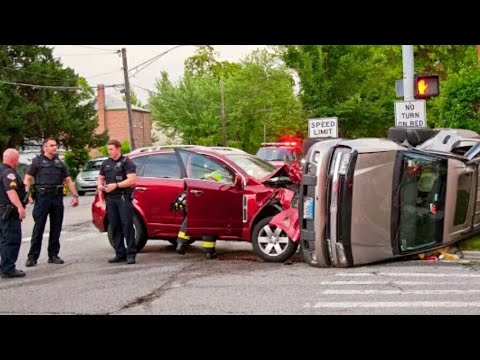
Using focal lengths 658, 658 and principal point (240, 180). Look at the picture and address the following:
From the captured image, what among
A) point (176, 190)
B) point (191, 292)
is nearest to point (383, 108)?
point (176, 190)

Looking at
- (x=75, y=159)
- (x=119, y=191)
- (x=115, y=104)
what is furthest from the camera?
(x=115, y=104)

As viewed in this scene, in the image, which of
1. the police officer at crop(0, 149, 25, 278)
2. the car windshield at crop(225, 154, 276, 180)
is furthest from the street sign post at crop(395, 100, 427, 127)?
the police officer at crop(0, 149, 25, 278)

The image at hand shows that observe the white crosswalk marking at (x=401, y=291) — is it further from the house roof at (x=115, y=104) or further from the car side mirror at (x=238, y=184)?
the house roof at (x=115, y=104)

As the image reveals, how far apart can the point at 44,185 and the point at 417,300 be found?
5.73 metres

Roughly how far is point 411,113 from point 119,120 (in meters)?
68.1

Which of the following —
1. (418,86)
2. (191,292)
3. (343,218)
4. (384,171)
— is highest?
(418,86)

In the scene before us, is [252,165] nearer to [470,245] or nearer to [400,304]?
[470,245]

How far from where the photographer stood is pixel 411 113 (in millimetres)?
11906

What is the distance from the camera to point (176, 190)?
394 inches

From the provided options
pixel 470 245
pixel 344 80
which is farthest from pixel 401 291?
pixel 344 80

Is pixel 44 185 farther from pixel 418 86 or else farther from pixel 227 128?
pixel 227 128

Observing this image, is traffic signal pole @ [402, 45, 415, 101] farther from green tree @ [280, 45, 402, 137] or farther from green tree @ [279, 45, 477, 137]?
green tree @ [280, 45, 402, 137]
